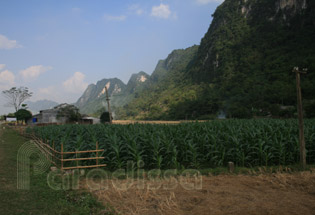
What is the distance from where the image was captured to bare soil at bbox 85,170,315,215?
4559mm

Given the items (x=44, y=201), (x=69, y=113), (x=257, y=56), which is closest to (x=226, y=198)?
(x=44, y=201)

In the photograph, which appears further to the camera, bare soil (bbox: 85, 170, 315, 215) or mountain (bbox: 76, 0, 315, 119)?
mountain (bbox: 76, 0, 315, 119)

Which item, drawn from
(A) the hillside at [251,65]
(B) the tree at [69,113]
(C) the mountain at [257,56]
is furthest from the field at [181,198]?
(B) the tree at [69,113]

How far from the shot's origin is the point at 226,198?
16.8 feet

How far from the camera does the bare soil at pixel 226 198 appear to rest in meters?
4.56

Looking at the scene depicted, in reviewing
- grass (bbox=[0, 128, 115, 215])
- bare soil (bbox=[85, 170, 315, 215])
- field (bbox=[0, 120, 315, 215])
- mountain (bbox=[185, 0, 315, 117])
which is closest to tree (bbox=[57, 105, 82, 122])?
mountain (bbox=[185, 0, 315, 117])

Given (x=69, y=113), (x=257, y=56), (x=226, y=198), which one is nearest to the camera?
(x=226, y=198)

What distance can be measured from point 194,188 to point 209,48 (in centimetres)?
10138

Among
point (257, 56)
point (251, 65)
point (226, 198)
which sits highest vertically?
point (257, 56)

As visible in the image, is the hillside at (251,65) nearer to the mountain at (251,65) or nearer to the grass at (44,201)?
the mountain at (251,65)

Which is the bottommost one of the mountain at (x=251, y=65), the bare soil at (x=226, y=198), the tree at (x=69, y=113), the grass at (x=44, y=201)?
the bare soil at (x=226, y=198)

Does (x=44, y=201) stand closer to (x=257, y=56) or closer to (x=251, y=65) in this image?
(x=251, y=65)

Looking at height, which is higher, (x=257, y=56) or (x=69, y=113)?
(x=257, y=56)

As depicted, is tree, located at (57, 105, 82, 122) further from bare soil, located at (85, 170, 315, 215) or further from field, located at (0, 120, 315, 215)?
bare soil, located at (85, 170, 315, 215)
